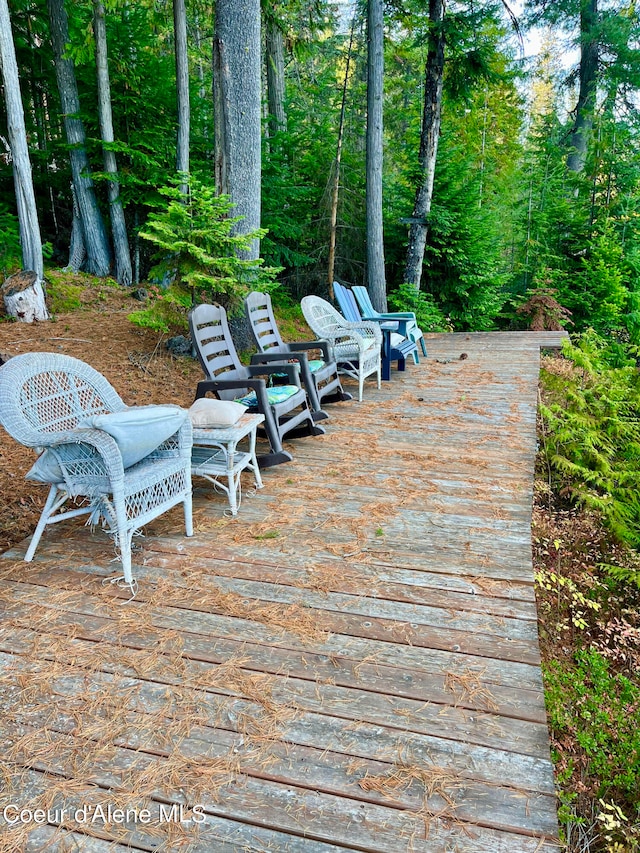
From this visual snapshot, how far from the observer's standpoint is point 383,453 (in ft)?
13.1

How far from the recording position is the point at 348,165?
9.67 m

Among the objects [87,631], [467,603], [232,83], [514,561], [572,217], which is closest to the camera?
[87,631]

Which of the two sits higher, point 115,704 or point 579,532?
point 115,704

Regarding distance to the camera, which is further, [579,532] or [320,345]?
[320,345]

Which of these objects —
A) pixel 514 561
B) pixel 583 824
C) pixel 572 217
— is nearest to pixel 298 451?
pixel 514 561

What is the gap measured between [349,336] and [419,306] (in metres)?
4.45

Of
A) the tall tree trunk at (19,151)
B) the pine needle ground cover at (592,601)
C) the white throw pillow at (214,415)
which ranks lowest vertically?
the pine needle ground cover at (592,601)

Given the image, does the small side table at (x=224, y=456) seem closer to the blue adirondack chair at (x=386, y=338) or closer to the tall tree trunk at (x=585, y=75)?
the blue adirondack chair at (x=386, y=338)

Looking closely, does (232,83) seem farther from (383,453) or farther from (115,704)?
(115,704)

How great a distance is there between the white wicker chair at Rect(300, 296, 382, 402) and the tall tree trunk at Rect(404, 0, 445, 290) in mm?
4177

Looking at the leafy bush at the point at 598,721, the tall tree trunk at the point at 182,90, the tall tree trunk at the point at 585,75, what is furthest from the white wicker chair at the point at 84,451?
the tall tree trunk at the point at 585,75

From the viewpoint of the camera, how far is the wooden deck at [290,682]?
4.40ft

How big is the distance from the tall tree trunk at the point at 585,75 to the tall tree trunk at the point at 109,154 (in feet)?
33.6

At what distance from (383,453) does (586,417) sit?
2.21 meters
